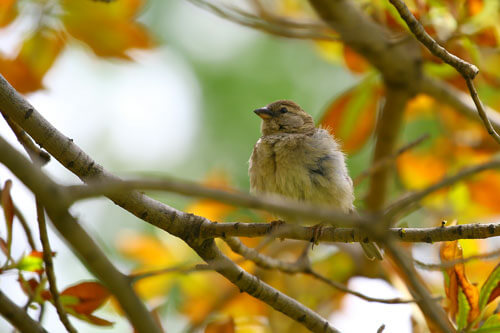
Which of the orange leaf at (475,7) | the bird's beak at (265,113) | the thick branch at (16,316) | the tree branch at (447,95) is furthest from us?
the bird's beak at (265,113)

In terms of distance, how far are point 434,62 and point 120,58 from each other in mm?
2293

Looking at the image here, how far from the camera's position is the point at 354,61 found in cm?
481

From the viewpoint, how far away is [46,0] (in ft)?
11.9

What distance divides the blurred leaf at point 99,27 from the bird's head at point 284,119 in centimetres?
218

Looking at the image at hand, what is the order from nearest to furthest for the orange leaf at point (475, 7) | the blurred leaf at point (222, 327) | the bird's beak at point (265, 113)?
the blurred leaf at point (222, 327), the orange leaf at point (475, 7), the bird's beak at point (265, 113)

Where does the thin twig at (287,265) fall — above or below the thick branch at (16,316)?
above

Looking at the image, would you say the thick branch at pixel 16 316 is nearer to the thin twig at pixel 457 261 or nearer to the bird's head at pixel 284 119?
the thin twig at pixel 457 261

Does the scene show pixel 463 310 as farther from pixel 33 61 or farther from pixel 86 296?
pixel 33 61

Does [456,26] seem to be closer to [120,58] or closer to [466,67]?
[466,67]

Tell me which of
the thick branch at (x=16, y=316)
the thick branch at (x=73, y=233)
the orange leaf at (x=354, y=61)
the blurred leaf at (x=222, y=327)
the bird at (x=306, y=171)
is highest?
the orange leaf at (x=354, y=61)

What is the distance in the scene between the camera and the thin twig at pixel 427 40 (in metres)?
2.78

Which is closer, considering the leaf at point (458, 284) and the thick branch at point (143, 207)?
the thick branch at point (143, 207)

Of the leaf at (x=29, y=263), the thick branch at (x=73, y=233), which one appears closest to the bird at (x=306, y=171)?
the leaf at (x=29, y=263)

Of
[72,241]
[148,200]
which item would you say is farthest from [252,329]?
[72,241]
